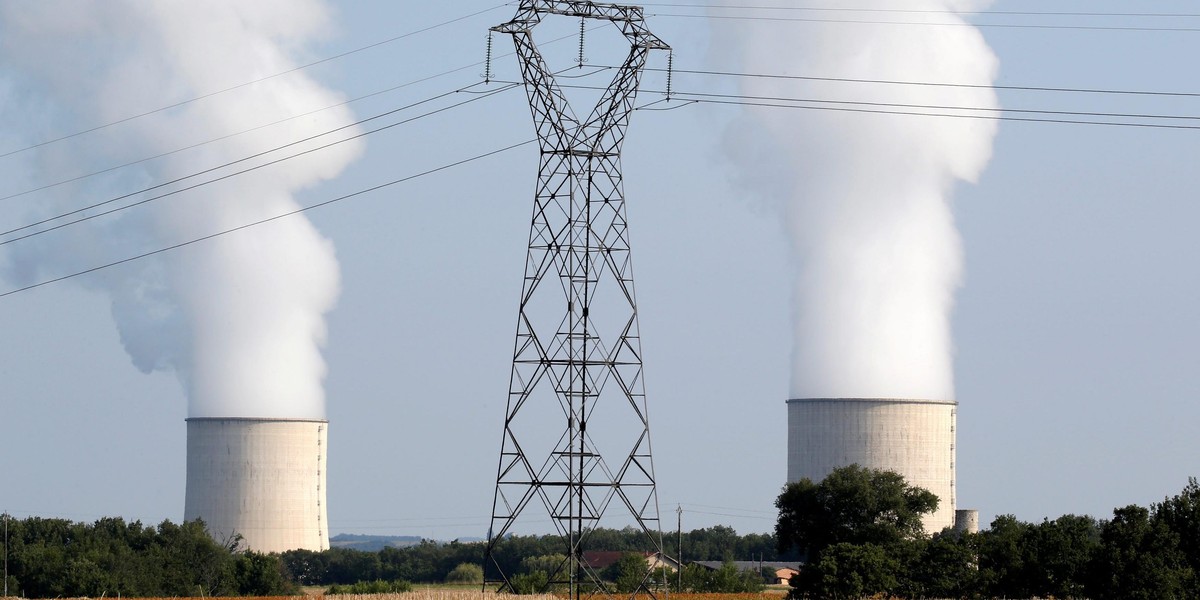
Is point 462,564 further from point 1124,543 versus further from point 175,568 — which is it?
point 1124,543

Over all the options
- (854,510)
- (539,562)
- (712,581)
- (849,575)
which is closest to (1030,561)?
(849,575)

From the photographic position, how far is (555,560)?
79.2m

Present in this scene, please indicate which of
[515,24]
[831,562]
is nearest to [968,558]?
[831,562]

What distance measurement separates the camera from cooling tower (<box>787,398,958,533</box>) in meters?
63.6

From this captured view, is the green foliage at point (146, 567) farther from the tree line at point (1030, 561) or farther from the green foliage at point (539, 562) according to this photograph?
the tree line at point (1030, 561)

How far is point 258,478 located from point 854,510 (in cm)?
2674

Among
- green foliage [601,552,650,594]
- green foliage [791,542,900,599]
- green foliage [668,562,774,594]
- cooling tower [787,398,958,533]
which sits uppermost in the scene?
cooling tower [787,398,958,533]

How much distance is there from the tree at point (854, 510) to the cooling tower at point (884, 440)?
3.32 m

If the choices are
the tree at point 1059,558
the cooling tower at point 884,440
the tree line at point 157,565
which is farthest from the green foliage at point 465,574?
the tree at point 1059,558

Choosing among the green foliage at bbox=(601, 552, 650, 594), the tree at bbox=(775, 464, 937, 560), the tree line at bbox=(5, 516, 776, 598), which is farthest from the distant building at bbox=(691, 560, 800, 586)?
the tree at bbox=(775, 464, 937, 560)

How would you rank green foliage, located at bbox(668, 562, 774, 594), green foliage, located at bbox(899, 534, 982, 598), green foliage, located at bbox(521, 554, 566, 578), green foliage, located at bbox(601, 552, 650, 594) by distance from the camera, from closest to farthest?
green foliage, located at bbox(899, 534, 982, 598) → green foliage, located at bbox(601, 552, 650, 594) → green foliage, located at bbox(668, 562, 774, 594) → green foliage, located at bbox(521, 554, 566, 578)

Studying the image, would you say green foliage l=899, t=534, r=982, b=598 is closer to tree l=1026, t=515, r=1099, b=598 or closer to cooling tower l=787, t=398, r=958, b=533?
tree l=1026, t=515, r=1099, b=598

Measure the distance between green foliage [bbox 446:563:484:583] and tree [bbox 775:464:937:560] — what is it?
2443cm

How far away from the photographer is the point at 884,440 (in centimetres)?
6359
